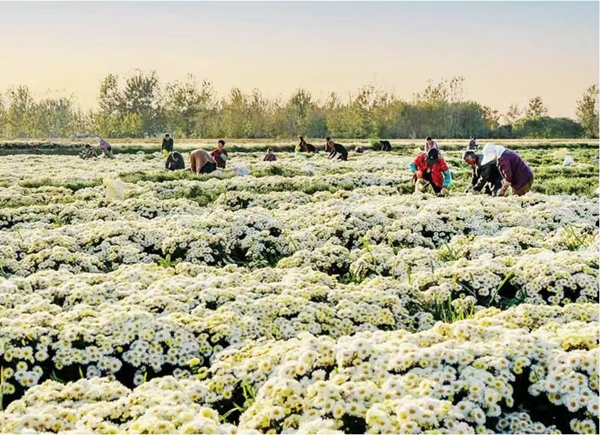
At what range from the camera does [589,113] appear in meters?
97.3

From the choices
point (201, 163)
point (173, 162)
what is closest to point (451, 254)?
point (201, 163)

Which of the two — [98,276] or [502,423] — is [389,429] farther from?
[98,276]

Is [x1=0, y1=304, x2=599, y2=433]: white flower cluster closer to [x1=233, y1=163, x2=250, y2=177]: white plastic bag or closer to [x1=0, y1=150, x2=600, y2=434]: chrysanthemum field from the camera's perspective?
[x1=0, y1=150, x2=600, y2=434]: chrysanthemum field

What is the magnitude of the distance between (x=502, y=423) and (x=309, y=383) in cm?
143

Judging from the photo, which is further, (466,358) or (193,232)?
(193,232)

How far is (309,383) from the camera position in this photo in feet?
16.6

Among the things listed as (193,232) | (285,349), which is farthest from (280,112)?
(285,349)

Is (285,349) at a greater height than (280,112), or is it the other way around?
(280,112)

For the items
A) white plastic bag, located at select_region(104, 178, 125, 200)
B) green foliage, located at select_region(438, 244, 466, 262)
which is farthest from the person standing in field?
green foliage, located at select_region(438, 244, 466, 262)

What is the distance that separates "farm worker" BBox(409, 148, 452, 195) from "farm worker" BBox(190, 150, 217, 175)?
9.12 meters

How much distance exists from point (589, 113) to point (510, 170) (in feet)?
298

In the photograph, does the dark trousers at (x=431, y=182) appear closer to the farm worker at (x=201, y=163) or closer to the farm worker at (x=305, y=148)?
the farm worker at (x=201, y=163)

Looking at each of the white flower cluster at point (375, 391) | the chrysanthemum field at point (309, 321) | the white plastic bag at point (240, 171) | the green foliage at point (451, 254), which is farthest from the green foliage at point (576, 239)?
the white plastic bag at point (240, 171)

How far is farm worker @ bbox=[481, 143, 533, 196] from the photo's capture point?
630 inches
